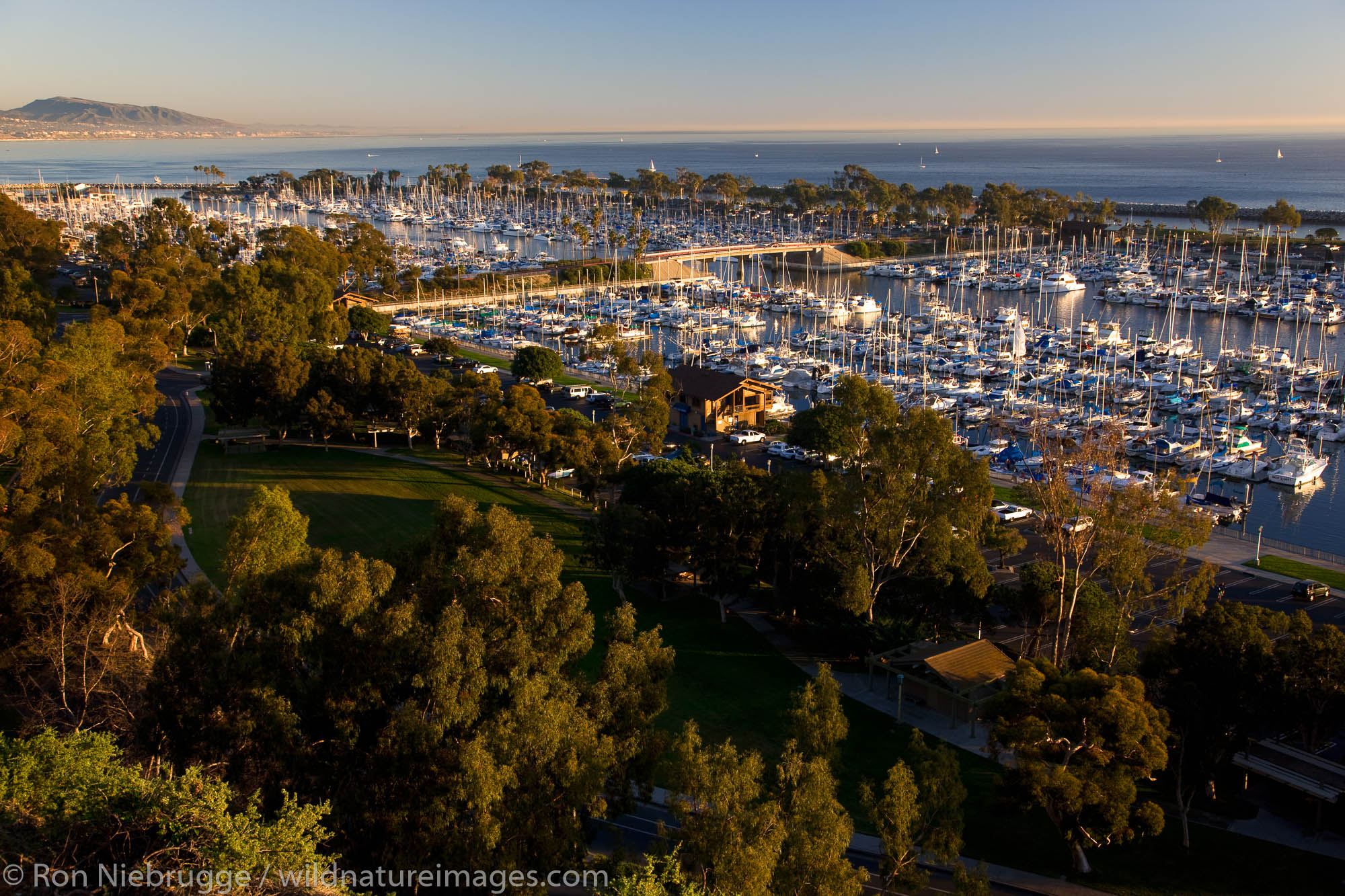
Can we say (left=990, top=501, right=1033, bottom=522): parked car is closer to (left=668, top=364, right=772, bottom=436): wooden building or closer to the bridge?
(left=668, top=364, right=772, bottom=436): wooden building

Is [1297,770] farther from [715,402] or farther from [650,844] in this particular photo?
[715,402]

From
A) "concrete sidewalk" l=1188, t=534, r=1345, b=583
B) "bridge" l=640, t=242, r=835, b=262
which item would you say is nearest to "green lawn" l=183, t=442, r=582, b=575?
"concrete sidewalk" l=1188, t=534, r=1345, b=583

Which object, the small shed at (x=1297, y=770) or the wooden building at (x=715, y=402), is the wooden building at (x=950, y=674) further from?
the wooden building at (x=715, y=402)

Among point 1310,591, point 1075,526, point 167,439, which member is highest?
point 1075,526

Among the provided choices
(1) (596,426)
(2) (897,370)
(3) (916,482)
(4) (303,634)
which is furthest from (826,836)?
(2) (897,370)

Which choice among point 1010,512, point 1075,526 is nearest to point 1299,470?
point 1010,512

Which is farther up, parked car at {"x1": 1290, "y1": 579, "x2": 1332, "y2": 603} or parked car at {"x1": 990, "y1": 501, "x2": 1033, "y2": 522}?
parked car at {"x1": 1290, "y1": 579, "x2": 1332, "y2": 603}
